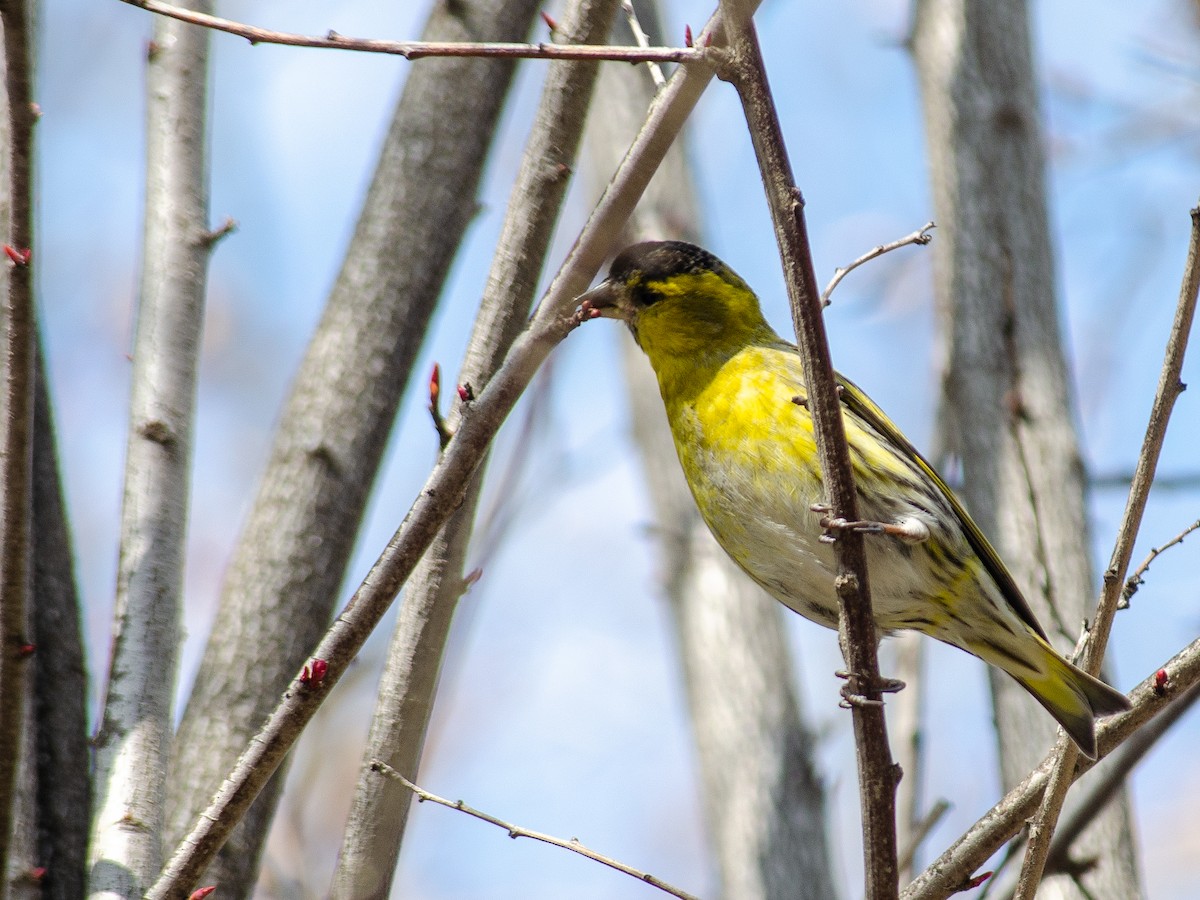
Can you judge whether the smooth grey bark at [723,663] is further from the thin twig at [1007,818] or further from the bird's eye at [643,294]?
the thin twig at [1007,818]

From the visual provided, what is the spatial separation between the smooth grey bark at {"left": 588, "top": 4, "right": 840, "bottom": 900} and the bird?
1189mm

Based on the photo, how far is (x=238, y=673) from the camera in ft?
10.2

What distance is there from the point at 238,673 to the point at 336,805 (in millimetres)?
6764

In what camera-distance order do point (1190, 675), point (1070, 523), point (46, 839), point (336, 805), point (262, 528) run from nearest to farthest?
point (1190, 675)
point (46, 839)
point (262, 528)
point (1070, 523)
point (336, 805)

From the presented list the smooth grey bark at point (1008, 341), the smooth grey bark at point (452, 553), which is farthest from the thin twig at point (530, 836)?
the smooth grey bark at point (1008, 341)

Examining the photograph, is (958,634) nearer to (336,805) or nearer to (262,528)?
(262,528)

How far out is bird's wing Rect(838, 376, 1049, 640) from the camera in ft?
11.8

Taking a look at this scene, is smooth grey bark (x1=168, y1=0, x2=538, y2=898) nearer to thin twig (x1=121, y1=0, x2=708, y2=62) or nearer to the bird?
the bird

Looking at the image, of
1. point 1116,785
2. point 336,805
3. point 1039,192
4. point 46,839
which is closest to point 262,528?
point 46,839

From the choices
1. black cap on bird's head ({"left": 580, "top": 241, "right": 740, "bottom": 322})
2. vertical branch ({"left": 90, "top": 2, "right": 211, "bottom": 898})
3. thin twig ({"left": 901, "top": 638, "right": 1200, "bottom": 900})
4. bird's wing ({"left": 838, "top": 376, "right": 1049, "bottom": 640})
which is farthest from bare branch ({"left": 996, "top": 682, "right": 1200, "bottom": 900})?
vertical branch ({"left": 90, "top": 2, "right": 211, "bottom": 898})

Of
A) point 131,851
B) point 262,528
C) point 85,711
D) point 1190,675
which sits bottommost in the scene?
point 131,851

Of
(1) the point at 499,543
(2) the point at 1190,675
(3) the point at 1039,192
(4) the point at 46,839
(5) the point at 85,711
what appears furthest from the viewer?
(3) the point at 1039,192

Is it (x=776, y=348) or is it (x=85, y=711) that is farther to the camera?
(x=776, y=348)

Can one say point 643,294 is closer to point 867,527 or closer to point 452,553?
point 452,553
